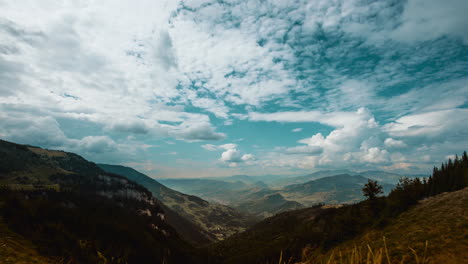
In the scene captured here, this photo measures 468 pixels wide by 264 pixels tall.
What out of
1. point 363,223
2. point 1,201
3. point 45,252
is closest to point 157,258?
point 1,201

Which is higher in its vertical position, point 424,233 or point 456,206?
point 456,206

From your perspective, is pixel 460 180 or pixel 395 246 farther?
pixel 460 180

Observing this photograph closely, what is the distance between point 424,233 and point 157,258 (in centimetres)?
12893

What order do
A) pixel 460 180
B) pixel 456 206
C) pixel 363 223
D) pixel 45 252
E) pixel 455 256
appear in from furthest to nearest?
pixel 460 180
pixel 363 223
pixel 456 206
pixel 45 252
pixel 455 256

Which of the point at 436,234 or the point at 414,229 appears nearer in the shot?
the point at 436,234

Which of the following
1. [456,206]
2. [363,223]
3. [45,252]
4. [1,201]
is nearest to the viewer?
[45,252]

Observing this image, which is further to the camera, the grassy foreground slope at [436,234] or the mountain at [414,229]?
the grassy foreground slope at [436,234]

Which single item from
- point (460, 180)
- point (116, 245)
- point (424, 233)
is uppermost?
point (460, 180)

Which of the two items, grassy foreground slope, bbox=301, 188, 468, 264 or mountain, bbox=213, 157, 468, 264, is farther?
grassy foreground slope, bbox=301, 188, 468, 264

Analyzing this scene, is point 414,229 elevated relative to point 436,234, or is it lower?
lower

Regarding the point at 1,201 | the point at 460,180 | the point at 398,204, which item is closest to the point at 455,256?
the point at 398,204

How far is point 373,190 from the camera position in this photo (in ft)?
284

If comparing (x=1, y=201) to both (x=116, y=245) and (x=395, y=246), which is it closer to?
(x=116, y=245)

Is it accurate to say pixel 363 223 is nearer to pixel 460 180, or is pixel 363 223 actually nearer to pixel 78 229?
pixel 460 180
